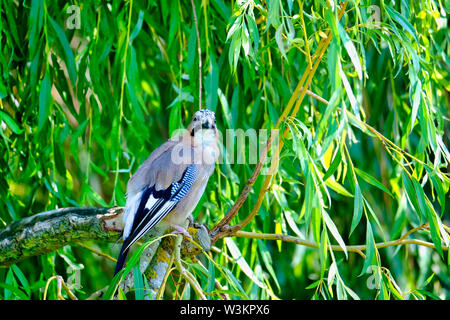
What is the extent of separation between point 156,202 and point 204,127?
36 cm

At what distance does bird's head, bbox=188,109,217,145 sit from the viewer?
259 cm

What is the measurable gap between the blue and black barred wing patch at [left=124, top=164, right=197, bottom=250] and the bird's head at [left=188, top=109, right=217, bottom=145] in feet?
0.41

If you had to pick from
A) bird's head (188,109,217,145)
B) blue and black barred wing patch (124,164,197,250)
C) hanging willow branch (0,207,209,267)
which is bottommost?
hanging willow branch (0,207,209,267)

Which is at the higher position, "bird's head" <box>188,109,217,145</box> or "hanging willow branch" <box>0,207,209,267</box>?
"bird's head" <box>188,109,217,145</box>

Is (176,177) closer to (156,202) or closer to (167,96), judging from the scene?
(156,202)

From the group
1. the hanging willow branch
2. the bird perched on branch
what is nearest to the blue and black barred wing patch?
the bird perched on branch

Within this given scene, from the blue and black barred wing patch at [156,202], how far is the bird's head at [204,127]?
0.13 m

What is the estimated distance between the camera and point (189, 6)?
2988mm

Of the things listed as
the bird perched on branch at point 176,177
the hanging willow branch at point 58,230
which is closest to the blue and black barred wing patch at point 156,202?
the bird perched on branch at point 176,177

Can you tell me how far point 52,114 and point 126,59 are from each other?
0.44 m

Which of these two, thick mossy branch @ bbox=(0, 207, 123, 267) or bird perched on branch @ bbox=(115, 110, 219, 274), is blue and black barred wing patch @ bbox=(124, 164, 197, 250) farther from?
thick mossy branch @ bbox=(0, 207, 123, 267)

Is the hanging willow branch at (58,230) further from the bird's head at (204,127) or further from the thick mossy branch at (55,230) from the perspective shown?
the bird's head at (204,127)

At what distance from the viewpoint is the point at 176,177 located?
9.14ft

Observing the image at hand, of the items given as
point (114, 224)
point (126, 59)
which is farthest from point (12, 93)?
point (114, 224)
